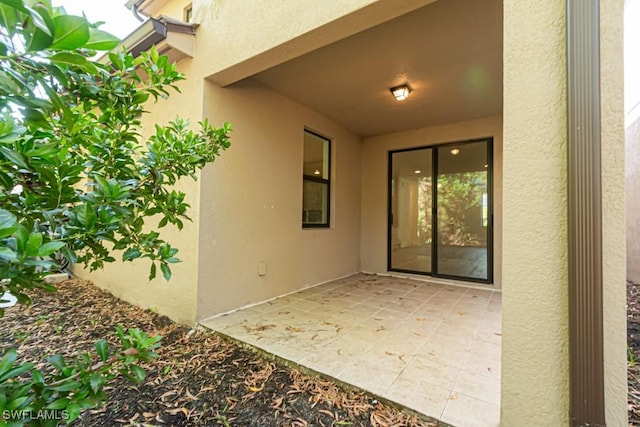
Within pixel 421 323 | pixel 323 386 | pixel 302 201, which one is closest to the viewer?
pixel 323 386

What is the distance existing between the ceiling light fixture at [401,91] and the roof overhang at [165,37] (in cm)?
237

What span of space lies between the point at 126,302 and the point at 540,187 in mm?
4460

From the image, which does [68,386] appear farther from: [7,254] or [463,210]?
[463,210]

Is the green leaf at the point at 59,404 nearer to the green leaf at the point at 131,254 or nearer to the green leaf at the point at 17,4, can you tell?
the green leaf at the point at 131,254

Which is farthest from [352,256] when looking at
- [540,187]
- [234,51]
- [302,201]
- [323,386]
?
[540,187]

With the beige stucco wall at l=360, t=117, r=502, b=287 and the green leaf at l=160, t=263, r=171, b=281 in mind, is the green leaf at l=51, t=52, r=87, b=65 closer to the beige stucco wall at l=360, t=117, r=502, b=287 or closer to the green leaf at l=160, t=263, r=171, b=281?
the green leaf at l=160, t=263, r=171, b=281

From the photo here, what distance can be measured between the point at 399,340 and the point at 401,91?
2810 millimetres

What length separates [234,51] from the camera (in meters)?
2.60

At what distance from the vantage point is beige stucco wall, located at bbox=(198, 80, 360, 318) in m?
2.94

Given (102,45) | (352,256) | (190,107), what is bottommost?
(352,256)

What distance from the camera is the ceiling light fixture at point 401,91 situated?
3.34m

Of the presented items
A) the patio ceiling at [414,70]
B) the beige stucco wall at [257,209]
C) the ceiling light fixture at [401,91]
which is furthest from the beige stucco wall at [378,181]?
the ceiling light fixture at [401,91]

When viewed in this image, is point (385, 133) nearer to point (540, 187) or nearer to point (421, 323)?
point (421, 323)

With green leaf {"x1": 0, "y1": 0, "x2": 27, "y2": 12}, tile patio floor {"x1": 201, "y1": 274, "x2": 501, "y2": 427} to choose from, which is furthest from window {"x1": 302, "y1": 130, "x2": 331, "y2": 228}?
green leaf {"x1": 0, "y1": 0, "x2": 27, "y2": 12}
